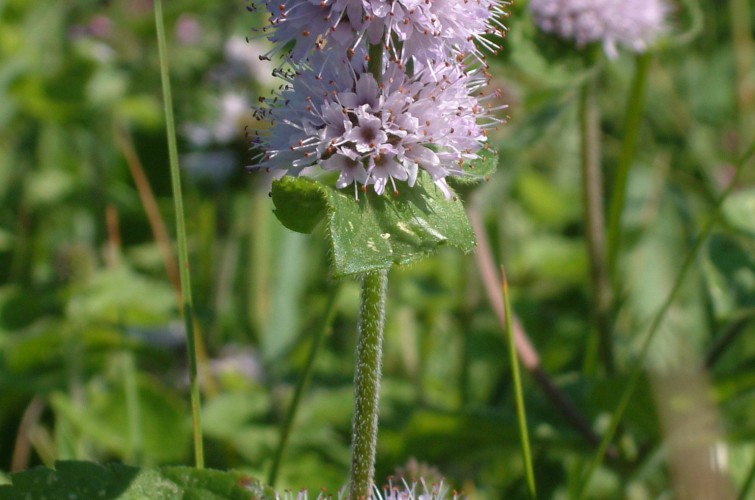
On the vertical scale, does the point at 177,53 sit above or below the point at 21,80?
above

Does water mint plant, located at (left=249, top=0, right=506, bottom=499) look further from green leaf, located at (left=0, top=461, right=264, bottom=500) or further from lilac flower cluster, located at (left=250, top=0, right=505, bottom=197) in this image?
green leaf, located at (left=0, top=461, right=264, bottom=500)

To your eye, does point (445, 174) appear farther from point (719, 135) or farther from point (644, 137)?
point (719, 135)

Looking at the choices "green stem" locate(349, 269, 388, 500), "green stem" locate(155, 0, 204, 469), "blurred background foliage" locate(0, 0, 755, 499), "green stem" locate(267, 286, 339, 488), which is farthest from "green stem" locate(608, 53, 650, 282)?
"green stem" locate(155, 0, 204, 469)

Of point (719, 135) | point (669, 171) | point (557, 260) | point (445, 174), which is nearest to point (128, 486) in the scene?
point (445, 174)

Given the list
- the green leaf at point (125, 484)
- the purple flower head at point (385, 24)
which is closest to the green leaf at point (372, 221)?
the purple flower head at point (385, 24)

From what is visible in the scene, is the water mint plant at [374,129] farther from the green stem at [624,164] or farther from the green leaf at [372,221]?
the green stem at [624,164]

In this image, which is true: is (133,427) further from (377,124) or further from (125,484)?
(377,124)

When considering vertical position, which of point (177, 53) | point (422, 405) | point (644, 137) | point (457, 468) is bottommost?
point (457, 468)
